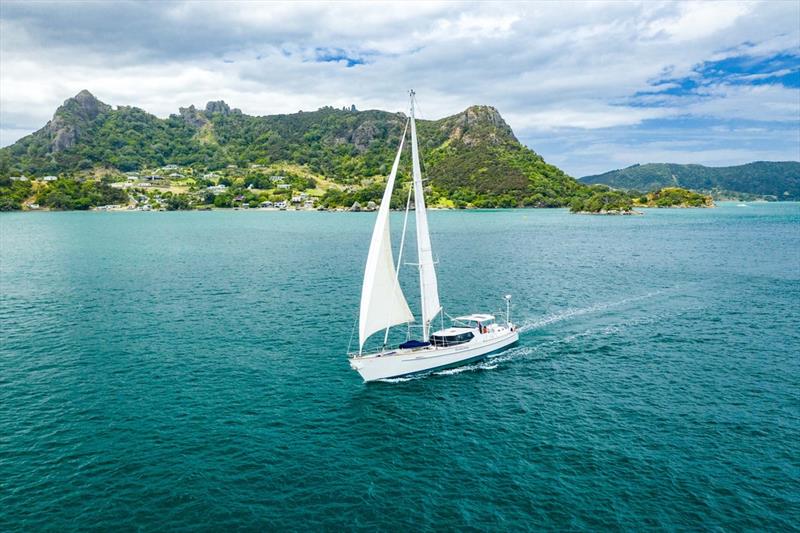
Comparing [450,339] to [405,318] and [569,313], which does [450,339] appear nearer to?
[405,318]

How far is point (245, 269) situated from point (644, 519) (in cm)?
9265

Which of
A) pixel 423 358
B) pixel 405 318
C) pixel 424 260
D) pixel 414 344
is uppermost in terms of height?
pixel 424 260

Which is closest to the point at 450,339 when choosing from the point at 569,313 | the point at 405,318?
the point at 405,318

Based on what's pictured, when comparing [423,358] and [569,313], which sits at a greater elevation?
[569,313]

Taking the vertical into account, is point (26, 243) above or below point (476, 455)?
above

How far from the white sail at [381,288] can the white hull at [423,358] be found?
2.17 m

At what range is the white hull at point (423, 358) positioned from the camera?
46.9 metres

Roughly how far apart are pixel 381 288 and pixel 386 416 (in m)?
12.7

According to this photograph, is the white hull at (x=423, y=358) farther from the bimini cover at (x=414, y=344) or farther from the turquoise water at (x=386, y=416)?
the turquoise water at (x=386, y=416)

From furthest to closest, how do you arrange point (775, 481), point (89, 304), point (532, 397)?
point (89, 304)
point (532, 397)
point (775, 481)

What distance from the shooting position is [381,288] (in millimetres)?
48312

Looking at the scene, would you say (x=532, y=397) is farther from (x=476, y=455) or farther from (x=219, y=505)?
(x=219, y=505)

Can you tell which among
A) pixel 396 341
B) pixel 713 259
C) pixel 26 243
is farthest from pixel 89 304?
pixel 713 259

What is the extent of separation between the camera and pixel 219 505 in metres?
29.0
